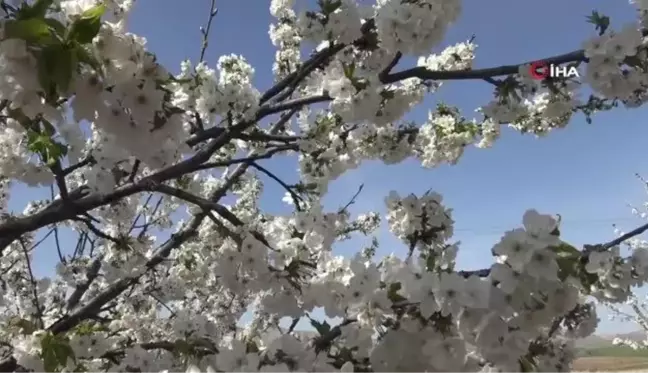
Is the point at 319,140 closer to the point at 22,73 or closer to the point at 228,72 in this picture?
the point at 228,72

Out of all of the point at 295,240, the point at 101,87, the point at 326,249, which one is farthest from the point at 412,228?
the point at 101,87

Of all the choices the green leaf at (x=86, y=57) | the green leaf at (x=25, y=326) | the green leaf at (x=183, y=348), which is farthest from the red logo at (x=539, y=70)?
the green leaf at (x=25, y=326)

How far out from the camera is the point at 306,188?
4734 millimetres

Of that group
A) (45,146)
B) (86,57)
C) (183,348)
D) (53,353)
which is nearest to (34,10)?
(86,57)

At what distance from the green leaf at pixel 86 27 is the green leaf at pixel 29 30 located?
2.4 inches

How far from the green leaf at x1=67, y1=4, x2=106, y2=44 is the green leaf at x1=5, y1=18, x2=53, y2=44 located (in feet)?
0.20

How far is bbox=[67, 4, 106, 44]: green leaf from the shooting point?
66.6 inches

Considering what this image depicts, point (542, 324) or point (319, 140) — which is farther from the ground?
→ point (319, 140)

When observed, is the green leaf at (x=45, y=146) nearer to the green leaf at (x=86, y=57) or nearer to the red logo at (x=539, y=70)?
the green leaf at (x=86, y=57)

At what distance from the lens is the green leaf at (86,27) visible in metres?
1.69

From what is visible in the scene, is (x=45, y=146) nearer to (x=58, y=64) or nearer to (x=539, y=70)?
(x=58, y=64)

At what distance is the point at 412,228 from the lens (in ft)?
14.1

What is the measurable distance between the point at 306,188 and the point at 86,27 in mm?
3116

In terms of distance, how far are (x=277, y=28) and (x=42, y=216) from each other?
4.29 metres
